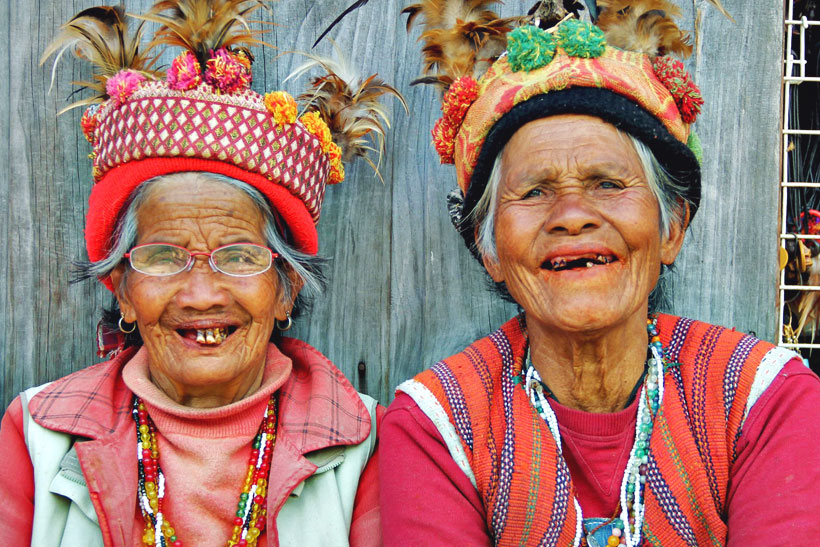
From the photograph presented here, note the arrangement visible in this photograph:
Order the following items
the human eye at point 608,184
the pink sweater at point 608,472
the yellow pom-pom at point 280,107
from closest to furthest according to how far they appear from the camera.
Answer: the pink sweater at point 608,472, the human eye at point 608,184, the yellow pom-pom at point 280,107

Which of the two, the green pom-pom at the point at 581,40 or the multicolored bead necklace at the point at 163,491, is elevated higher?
the green pom-pom at the point at 581,40

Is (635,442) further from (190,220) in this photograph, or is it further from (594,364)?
(190,220)

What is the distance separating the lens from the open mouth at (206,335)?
2.28m

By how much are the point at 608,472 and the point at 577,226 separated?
710mm

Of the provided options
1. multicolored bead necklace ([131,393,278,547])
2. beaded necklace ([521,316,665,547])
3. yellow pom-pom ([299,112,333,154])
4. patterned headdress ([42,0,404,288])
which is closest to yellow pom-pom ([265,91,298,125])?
patterned headdress ([42,0,404,288])

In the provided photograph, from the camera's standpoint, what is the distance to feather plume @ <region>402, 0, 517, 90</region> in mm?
2354

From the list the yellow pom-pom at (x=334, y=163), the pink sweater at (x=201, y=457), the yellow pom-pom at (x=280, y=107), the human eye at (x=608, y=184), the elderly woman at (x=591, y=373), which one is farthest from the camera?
the yellow pom-pom at (x=334, y=163)

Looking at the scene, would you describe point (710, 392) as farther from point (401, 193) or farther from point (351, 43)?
point (351, 43)

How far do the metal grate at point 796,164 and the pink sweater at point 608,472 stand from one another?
3.52ft

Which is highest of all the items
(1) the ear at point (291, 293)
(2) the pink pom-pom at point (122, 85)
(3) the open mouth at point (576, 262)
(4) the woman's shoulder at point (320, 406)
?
(2) the pink pom-pom at point (122, 85)

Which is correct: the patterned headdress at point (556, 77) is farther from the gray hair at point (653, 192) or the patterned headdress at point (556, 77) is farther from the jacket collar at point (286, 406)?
the jacket collar at point (286, 406)

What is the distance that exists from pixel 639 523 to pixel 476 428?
509mm

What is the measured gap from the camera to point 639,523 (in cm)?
196

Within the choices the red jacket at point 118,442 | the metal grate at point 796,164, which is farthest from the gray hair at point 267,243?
the metal grate at point 796,164
